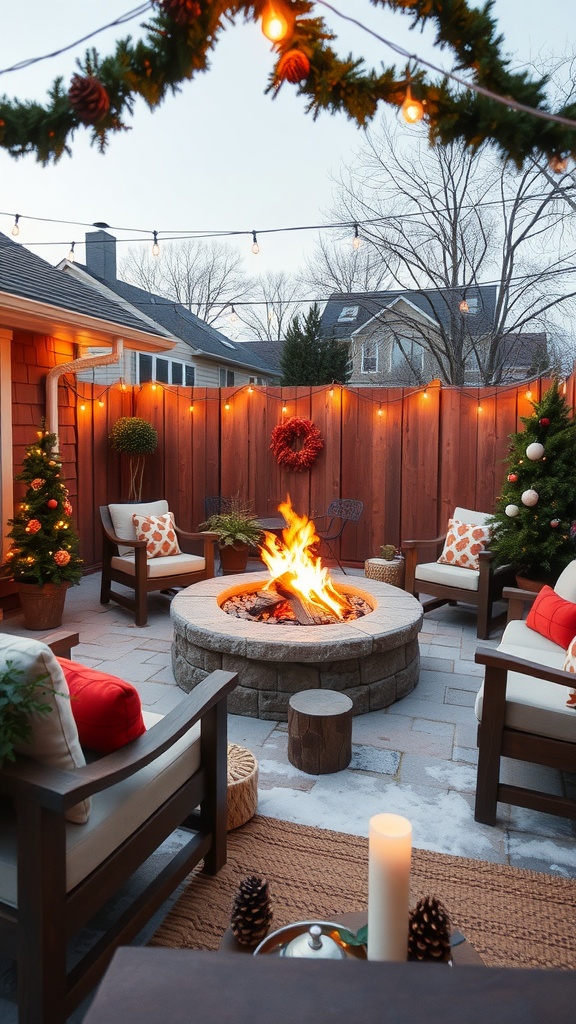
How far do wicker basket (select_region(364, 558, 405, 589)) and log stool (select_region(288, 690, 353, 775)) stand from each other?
3.19 metres

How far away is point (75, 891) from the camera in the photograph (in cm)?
155

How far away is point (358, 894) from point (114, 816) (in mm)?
899

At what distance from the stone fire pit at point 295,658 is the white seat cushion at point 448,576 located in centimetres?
131

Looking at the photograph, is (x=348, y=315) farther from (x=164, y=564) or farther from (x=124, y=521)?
(x=164, y=564)

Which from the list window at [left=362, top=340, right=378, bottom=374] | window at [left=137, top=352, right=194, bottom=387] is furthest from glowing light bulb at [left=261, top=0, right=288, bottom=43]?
window at [left=362, top=340, right=378, bottom=374]

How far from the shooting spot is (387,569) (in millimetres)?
6082

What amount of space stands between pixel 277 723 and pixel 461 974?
8.46 ft

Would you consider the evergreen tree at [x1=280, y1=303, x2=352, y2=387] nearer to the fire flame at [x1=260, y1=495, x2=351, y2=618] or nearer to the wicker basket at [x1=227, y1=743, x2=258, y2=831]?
the fire flame at [x1=260, y1=495, x2=351, y2=618]

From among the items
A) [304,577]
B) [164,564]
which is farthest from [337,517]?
[304,577]

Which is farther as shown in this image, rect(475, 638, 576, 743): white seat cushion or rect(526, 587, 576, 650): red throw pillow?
rect(526, 587, 576, 650): red throw pillow

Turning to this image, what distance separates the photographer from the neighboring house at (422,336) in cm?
1271

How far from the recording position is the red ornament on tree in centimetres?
143

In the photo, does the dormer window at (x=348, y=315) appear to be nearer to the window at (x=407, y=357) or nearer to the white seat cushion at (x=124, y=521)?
the window at (x=407, y=357)

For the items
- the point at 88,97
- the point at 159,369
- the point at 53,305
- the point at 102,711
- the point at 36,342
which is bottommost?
the point at 102,711
